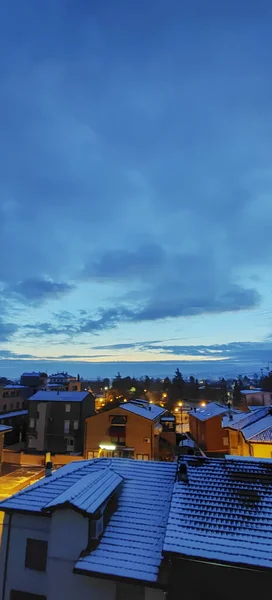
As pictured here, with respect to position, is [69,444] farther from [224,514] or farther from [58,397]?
[224,514]

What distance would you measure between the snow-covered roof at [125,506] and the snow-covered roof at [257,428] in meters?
8.79

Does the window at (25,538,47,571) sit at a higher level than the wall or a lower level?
lower

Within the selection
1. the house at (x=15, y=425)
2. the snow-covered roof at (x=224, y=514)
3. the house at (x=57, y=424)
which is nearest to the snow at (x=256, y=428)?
the snow-covered roof at (x=224, y=514)

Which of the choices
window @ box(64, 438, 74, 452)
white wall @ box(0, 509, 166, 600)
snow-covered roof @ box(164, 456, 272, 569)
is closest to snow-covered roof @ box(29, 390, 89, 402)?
window @ box(64, 438, 74, 452)

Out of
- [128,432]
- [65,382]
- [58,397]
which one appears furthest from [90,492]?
[65,382]

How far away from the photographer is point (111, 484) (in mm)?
11086

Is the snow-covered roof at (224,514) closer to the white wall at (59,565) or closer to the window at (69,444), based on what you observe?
the white wall at (59,565)

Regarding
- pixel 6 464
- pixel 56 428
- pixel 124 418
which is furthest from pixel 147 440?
pixel 6 464

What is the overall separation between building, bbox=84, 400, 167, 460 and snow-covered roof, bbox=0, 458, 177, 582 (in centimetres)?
1815

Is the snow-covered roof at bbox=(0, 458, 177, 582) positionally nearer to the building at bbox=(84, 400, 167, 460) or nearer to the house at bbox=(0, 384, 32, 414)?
the building at bbox=(84, 400, 167, 460)

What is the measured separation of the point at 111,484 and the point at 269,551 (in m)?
5.12

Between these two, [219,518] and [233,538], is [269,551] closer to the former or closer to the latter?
[233,538]

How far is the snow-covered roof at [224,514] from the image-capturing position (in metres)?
8.21

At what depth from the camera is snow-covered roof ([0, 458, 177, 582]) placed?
870 centimetres
